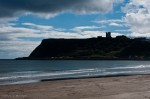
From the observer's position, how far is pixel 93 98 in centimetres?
1587

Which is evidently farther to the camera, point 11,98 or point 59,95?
point 59,95

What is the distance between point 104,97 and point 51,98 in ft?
8.33

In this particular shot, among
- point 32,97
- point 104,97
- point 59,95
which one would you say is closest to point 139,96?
point 104,97

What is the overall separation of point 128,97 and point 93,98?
1.66 m

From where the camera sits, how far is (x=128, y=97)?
52.3 ft

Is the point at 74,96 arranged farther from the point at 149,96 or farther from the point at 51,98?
the point at 149,96

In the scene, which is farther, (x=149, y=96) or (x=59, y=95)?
(x=59, y=95)

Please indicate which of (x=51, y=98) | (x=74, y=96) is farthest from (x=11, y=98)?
(x=74, y=96)

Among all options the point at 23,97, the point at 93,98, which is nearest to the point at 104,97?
the point at 93,98

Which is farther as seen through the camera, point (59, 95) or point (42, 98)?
point (59, 95)

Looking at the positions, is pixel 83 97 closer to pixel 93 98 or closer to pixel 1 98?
Answer: pixel 93 98

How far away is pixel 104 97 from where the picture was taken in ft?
53.2

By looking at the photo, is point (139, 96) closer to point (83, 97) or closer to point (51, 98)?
point (83, 97)

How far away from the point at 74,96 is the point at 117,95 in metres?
2.13
